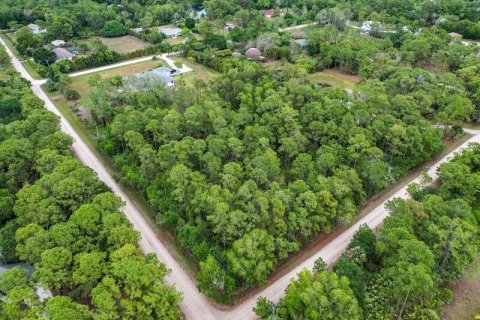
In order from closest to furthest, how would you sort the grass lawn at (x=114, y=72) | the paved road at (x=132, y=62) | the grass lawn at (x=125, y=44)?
the grass lawn at (x=114, y=72) → the paved road at (x=132, y=62) → the grass lawn at (x=125, y=44)

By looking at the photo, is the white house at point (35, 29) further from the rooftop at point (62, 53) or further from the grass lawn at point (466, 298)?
the grass lawn at point (466, 298)

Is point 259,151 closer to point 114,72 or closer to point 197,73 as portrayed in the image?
point 197,73

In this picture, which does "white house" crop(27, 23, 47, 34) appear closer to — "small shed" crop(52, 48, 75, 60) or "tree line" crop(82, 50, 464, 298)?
"small shed" crop(52, 48, 75, 60)

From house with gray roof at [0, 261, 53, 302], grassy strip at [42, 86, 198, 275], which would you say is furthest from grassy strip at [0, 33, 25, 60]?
house with gray roof at [0, 261, 53, 302]

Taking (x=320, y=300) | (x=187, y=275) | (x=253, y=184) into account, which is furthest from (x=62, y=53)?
(x=320, y=300)

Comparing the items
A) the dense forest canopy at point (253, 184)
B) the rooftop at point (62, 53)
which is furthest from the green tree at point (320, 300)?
the rooftop at point (62, 53)

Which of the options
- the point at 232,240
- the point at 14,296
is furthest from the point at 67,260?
the point at 232,240

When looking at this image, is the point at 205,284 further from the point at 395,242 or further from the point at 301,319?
the point at 395,242
